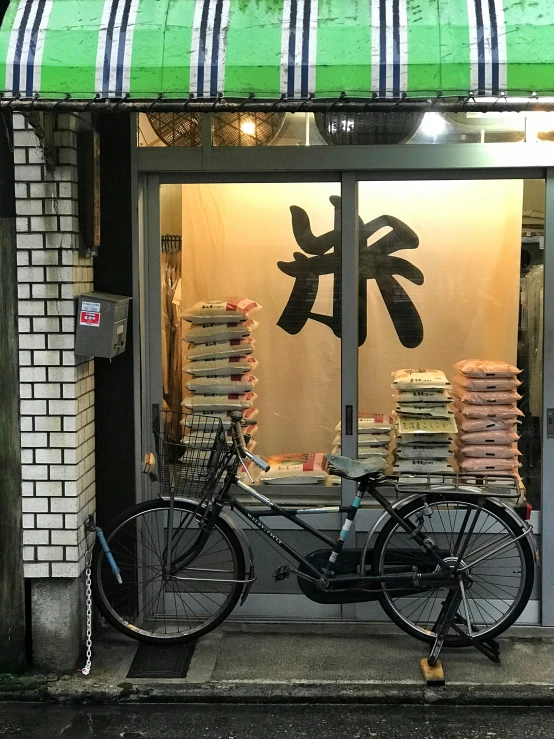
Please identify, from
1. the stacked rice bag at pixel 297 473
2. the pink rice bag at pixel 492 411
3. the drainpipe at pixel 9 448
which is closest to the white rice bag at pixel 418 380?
the pink rice bag at pixel 492 411

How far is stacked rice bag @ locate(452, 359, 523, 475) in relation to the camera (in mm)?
6594

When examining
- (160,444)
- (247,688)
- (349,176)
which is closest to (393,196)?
(349,176)

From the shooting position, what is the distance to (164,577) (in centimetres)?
614

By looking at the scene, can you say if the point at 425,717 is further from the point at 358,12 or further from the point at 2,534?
the point at 358,12

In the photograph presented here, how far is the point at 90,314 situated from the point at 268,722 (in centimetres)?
272

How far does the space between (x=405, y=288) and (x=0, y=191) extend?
9.52ft

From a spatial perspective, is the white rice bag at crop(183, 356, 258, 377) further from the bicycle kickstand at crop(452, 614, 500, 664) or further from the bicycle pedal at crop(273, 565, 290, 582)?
the bicycle kickstand at crop(452, 614, 500, 664)

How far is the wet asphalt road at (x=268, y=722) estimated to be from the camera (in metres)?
5.27

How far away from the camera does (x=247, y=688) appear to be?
5.69 meters

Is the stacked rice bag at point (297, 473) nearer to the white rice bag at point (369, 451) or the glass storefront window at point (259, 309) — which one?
the glass storefront window at point (259, 309)

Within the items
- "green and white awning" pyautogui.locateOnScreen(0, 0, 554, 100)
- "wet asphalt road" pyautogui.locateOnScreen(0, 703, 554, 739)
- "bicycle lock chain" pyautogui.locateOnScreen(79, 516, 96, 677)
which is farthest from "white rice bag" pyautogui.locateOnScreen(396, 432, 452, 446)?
"green and white awning" pyautogui.locateOnScreen(0, 0, 554, 100)

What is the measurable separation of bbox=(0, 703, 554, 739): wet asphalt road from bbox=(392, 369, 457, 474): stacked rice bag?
5.76 ft

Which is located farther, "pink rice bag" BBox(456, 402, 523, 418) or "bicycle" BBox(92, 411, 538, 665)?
"pink rice bag" BBox(456, 402, 523, 418)

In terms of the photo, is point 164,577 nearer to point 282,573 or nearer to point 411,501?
point 282,573
